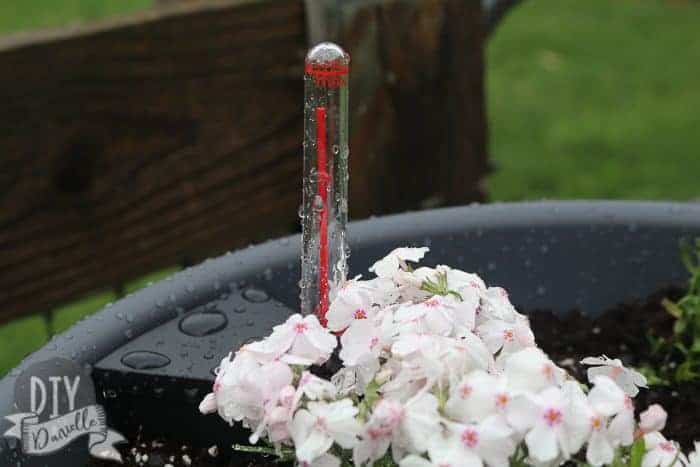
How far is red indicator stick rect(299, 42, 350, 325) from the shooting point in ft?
3.71

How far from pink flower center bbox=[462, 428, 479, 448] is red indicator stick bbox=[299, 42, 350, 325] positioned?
36 centimetres

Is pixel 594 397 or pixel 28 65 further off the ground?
pixel 28 65

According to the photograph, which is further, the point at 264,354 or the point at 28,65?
the point at 28,65

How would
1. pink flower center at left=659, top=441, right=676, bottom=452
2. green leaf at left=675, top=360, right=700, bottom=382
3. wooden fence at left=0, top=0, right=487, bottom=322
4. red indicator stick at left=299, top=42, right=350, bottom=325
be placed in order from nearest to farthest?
pink flower center at left=659, top=441, right=676, bottom=452, red indicator stick at left=299, top=42, right=350, bottom=325, green leaf at left=675, top=360, right=700, bottom=382, wooden fence at left=0, top=0, right=487, bottom=322

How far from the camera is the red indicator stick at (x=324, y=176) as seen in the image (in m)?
1.13

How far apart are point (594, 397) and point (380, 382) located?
7.1 inches

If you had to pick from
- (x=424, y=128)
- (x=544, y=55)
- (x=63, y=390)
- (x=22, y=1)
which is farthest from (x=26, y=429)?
(x=22, y=1)

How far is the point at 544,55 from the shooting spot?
576 centimetres

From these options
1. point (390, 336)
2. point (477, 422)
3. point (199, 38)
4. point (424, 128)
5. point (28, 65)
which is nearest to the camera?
point (477, 422)

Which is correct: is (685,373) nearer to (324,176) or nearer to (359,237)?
(359,237)

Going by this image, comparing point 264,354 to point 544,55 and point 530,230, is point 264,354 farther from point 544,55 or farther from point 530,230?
A: point 544,55

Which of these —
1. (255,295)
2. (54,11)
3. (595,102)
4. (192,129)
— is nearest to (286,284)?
(255,295)

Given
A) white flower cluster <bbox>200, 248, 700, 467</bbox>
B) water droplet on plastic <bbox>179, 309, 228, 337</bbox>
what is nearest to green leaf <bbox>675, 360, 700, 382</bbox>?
white flower cluster <bbox>200, 248, 700, 467</bbox>

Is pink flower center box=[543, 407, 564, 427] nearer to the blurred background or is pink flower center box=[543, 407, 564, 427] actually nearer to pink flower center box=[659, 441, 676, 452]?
pink flower center box=[659, 441, 676, 452]
